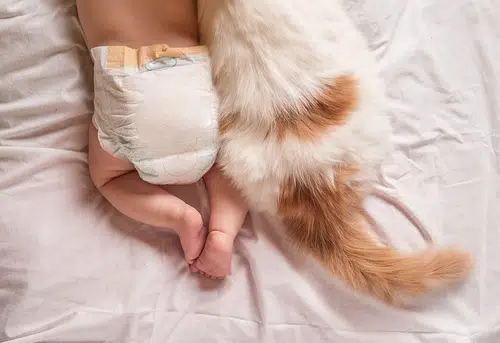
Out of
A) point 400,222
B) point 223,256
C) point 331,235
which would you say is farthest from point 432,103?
point 223,256

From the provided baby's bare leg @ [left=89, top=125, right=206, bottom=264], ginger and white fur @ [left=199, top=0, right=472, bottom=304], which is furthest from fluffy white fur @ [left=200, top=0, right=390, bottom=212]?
baby's bare leg @ [left=89, top=125, right=206, bottom=264]

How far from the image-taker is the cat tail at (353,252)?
2.69 ft

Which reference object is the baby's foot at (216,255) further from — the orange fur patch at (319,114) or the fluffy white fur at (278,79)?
the orange fur patch at (319,114)

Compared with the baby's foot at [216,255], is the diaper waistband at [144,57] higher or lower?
higher

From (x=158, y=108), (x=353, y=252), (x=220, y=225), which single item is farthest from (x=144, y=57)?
(x=353, y=252)

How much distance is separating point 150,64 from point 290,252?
417mm

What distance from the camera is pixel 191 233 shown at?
2.78 feet

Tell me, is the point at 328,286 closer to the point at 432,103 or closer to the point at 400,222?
the point at 400,222

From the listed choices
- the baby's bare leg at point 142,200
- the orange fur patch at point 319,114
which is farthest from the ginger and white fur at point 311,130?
the baby's bare leg at point 142,200

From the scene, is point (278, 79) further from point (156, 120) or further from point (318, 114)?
point (156, 120)

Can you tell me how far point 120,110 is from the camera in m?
0.80

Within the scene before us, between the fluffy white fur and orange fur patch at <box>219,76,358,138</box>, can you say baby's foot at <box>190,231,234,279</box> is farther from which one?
orange fur patch at <box>219,76,358,138</box>

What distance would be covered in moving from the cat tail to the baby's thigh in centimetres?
29

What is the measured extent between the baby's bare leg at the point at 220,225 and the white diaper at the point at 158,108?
70 millimetres
